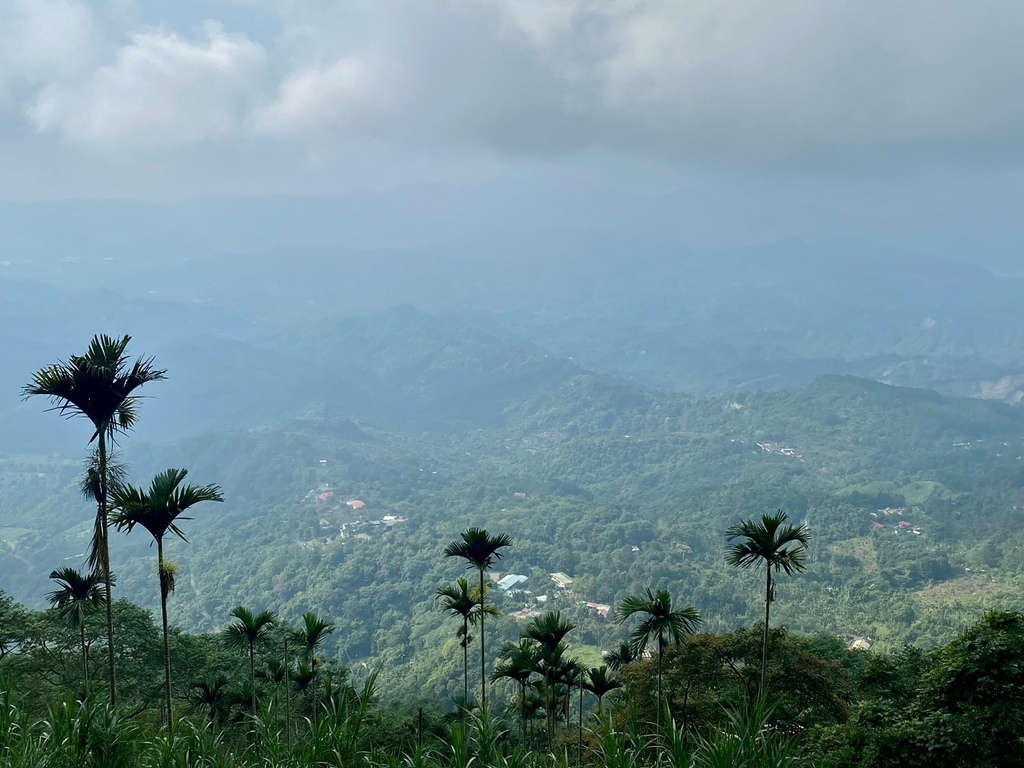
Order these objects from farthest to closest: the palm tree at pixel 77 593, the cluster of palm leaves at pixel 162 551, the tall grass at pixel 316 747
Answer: the palm tree at pixel 77 593
the cluster of palm leaves at pixel 162 551
the tall grass at pixel 316 747

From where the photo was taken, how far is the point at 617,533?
382ft

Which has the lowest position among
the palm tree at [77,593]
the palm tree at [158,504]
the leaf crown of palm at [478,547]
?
the palm tree at [77,593]

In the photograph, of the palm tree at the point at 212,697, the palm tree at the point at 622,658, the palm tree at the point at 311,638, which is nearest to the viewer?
the palm tree at the point at 311,638

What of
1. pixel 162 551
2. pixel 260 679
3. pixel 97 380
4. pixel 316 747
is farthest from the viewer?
pixel 260 679

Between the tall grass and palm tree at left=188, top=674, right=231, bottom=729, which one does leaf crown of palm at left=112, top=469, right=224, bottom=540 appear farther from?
palm tree at left=188, top=674, right=231, bottom=729

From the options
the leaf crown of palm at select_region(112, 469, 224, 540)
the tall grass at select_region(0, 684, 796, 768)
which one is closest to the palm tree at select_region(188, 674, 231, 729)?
the leaf crown of palm at select_region(112, 469, 224, 540)

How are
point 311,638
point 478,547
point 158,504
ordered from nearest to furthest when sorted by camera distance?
point 158,504 → point 311,638 → point 478,547

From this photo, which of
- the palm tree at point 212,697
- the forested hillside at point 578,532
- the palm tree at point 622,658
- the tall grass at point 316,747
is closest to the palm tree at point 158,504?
the tall grass at point 316,747

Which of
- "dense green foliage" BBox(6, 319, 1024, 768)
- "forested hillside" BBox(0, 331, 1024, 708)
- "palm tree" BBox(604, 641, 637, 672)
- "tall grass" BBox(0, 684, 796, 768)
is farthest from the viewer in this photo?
→ "forested hillside" BBox(0, 331, 1024, 708)

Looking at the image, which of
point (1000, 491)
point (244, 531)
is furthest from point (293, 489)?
point (1000, 491)

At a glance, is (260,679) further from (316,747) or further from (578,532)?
(578,532)

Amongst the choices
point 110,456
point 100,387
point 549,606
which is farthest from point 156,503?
point 549,606

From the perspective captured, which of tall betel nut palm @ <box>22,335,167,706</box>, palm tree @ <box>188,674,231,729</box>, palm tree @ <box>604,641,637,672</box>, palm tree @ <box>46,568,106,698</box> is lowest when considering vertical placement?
palm tree @ <box>188,674,231,729</box>

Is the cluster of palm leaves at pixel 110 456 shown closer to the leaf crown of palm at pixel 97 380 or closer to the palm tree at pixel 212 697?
the leaf crown of palm at pixel 97 380
